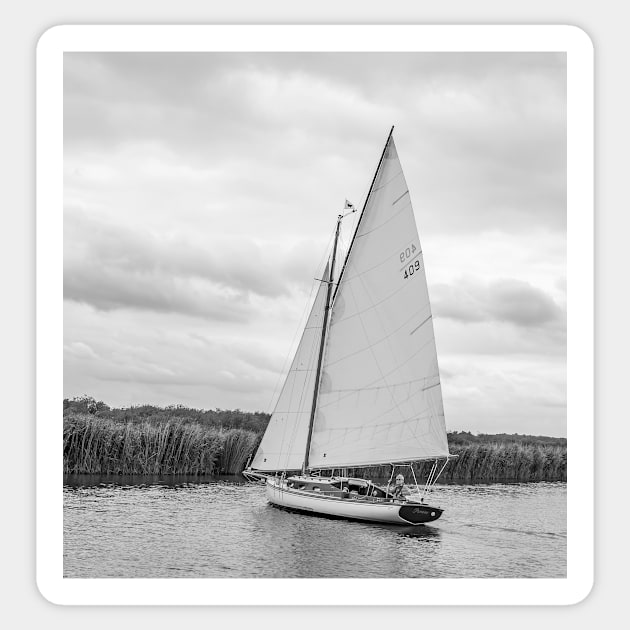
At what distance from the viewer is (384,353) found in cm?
2531

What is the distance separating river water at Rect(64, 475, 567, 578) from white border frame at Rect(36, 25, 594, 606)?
3.46 m

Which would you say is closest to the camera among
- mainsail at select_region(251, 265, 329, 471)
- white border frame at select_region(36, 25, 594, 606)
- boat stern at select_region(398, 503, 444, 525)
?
white border frame at select_region(36, 25, 594, 606)

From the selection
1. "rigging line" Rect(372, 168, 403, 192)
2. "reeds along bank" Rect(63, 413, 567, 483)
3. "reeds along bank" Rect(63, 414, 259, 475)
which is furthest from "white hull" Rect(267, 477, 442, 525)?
"reeds along bank" Rect(63, 414, 259, 475)

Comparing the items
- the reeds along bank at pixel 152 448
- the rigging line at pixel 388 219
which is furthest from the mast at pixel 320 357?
the reeds along bank at pixel 152 448

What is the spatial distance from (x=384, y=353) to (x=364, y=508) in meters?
5.12

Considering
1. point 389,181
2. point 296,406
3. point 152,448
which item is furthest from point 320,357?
point 152,448

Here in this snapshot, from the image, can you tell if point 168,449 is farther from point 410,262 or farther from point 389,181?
point 389,181

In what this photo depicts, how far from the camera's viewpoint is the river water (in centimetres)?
1769

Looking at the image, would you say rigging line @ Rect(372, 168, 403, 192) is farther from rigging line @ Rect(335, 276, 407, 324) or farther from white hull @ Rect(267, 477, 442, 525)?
white hull @ Rect(267, 477, 442, 525)

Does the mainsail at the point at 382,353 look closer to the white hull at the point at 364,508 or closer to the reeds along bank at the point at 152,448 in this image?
the white hull at the point at 364,508
